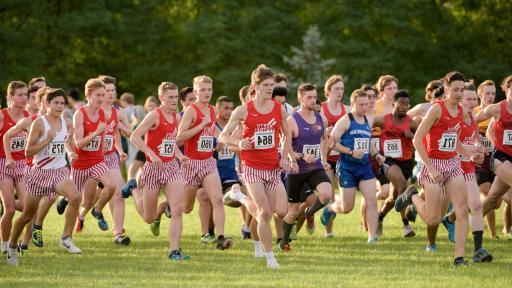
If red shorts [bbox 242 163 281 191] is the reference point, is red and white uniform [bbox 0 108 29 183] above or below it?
above

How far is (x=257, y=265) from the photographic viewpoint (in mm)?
11836

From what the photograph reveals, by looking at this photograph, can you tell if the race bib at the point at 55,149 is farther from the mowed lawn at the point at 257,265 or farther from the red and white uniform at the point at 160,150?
the mowed lawn at the point at 257,265

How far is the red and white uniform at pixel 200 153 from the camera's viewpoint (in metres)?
13.5

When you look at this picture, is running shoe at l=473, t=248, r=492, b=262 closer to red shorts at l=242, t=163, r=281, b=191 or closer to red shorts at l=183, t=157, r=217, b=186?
red shorts at l=242, t=163, r=281, b=191

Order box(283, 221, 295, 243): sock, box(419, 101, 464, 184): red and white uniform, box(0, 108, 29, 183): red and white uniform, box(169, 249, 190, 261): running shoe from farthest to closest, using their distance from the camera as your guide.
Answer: box(283, 221, 295, 243): sock
box(0, 108, 29, 183): red and white uniform
box(169, 249, 190, 261): running shoe
box(419, 101, 464, 184): red and white uniform

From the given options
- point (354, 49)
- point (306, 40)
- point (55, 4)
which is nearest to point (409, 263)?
point (306, 40)

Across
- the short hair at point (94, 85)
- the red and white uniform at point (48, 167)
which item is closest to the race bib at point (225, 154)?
the short hair at point (94, 85)

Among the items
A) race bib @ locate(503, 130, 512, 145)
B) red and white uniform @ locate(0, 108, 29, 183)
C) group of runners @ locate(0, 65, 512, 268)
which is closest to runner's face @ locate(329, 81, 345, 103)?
group of runners @ locate(0, 65, 512, 268)

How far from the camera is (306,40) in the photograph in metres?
36.8

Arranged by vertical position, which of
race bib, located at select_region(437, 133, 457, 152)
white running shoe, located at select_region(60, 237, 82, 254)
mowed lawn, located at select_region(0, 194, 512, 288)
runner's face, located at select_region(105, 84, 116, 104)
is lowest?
mowed lawn, located at select_region(0, 194, 512, 288)

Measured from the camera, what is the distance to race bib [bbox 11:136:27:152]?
13328 millimetres

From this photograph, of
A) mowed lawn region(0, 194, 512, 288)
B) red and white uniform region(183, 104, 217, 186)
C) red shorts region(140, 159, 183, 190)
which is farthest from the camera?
red and white uniform region(183, 104, 217, 186)

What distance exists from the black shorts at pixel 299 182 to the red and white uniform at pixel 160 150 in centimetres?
142

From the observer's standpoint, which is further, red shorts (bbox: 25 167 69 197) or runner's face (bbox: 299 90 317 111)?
runner's face (bbox: 299 90 317 111)
